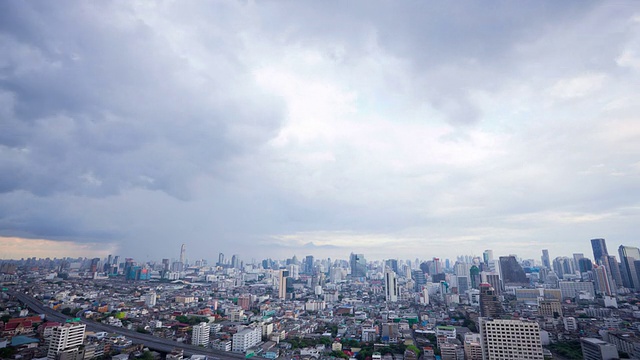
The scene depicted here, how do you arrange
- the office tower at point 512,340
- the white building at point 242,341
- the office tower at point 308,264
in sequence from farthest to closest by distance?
the office tower at point 308,264
the white building at point 242,341
the office tower at point 512,340

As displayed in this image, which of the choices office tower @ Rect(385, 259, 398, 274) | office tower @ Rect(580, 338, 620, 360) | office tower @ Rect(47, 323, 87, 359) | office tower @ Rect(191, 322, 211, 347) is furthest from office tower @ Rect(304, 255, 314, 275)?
office tower @ Rect(580, 338, 620, 360)

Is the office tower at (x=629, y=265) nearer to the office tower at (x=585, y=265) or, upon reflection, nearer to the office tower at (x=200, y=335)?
the office tower at (x=585, y=265)

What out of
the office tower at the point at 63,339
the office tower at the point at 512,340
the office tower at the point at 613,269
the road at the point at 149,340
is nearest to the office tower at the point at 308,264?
the office tower at the point at 613,269

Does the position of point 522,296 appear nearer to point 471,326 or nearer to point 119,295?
point 471,326

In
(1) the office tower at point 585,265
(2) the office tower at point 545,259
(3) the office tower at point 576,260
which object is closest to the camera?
(1) the office tower at point 585,265

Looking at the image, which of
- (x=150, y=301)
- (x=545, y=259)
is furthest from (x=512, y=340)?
(x=545, y=259)

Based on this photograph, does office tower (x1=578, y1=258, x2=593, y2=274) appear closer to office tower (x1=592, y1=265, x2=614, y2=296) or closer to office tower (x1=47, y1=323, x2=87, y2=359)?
office tower (x1=592, y1=265, x2=614, y2=296)

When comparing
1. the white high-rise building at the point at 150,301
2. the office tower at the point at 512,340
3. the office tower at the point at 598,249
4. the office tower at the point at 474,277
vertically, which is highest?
the office tower at the point at 598,249
